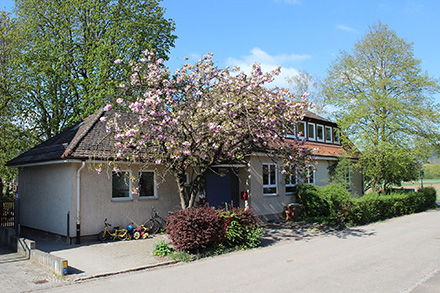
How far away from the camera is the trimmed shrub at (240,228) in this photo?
1085 cm

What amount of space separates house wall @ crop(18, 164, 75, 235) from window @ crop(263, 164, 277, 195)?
8.92m

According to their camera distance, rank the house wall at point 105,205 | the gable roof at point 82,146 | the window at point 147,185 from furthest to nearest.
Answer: the window at point 147,185 → the house wall at point 105,205 → the gable roof at point 82,146

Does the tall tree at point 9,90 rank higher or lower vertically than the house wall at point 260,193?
higher

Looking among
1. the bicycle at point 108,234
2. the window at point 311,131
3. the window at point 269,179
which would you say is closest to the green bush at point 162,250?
the bicycle at point 108,234

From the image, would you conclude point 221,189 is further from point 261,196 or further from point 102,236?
point 102,236

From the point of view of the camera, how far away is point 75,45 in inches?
917

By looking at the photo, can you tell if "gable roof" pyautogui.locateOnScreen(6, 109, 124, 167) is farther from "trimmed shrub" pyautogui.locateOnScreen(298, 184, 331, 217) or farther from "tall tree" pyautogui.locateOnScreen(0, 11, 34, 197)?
"trimmed shrub" pyautogui.locateOnScreen(298, 184, 331, 217)

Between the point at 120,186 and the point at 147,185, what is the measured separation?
116cm

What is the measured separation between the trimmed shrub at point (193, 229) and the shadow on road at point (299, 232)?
7.90ft

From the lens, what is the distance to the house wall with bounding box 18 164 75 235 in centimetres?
1230

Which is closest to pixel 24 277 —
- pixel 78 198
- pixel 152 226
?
pixel 78 198

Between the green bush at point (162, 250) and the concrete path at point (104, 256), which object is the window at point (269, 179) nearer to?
the concrete path at point (104, 256)

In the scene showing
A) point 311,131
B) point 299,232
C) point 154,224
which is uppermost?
point 311,131

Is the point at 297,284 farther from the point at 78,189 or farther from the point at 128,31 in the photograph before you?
the point at 128,31
